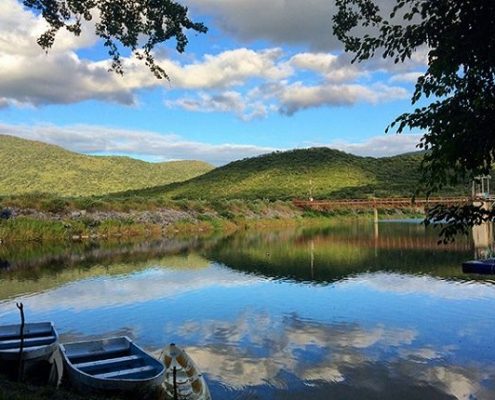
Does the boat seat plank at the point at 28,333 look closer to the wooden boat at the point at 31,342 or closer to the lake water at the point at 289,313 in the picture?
the wooden boat at the point at 31,342

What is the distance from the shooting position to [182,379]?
11.9 metres

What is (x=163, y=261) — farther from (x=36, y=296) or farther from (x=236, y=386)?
(x=236, y=386)

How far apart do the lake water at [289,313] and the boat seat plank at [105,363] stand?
219cm

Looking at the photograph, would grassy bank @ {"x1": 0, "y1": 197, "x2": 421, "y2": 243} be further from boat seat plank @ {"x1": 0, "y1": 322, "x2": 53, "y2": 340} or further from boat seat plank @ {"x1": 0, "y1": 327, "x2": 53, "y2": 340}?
boat seat plank @ {"x1": 0, "y1": 327, "x2": 53, "y2": 340}

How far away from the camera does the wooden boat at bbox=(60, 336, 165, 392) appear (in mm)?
10492

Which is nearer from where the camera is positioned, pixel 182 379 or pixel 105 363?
pixel 182 379

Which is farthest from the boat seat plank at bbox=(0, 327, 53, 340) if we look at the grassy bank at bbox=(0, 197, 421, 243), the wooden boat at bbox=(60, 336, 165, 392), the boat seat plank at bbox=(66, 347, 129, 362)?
the grassy bank at bbox=(0, 197, 421, 243)

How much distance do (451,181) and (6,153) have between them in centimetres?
18495

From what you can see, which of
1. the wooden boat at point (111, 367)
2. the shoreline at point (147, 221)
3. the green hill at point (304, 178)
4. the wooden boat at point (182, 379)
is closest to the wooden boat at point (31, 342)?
the wooden boat at point (111, 367)

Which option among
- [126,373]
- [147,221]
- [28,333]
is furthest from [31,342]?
[147,221]

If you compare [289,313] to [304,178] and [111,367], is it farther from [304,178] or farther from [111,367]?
[304,178]

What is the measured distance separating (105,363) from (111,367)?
7.9 inches

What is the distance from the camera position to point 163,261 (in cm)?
4053

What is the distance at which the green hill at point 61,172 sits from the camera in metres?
144
